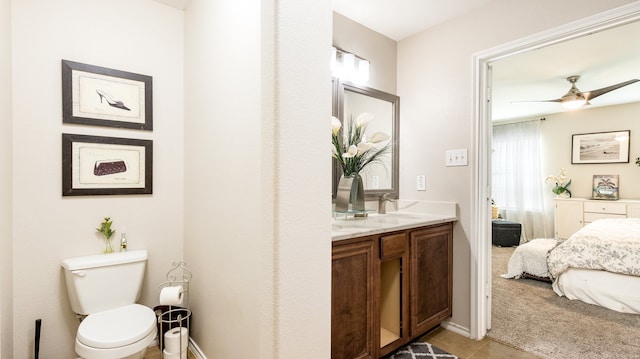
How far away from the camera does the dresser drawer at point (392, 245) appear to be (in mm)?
1693

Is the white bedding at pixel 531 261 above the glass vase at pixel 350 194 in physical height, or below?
below

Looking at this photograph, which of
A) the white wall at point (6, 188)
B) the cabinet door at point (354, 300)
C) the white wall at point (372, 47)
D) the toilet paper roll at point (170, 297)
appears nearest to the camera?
the white wall at point (6, 188)

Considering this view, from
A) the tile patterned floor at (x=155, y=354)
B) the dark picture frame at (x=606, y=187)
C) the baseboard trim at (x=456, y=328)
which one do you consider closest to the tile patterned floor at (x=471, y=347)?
the baseboard trim at (x=456, y=328)

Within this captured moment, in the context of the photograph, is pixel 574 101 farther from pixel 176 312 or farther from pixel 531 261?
pixel 176 312

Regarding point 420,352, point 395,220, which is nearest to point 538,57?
point 395,220

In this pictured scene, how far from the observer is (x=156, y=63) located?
1991 mm

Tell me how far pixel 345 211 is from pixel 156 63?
5.23ft

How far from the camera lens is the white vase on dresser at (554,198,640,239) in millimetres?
4445

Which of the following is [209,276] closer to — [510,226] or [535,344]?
[535,344]

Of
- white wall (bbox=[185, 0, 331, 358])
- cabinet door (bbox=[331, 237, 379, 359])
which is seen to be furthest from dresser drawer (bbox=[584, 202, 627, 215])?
white wall (bbox=[185, 0, 331, 358])

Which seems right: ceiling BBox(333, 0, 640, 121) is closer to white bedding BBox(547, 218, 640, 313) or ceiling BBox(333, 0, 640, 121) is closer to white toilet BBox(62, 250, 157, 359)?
white bedding BBox(547, 218, 640, 313)

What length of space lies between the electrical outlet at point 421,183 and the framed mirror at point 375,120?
0.19 metres

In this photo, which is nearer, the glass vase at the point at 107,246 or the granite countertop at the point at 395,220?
the granite countertop at the point at 395,220

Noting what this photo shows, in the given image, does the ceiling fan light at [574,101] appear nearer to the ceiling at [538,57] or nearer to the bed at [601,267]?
the ceiling at [538,57]
